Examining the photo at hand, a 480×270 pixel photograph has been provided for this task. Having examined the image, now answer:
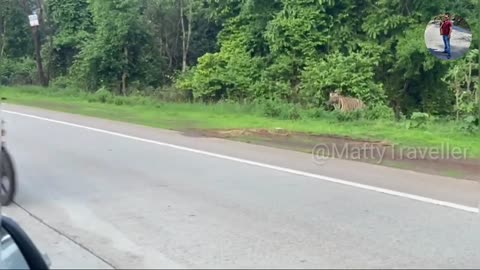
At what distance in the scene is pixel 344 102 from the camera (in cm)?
2511

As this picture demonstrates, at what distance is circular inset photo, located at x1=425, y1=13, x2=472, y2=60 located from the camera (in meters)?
20.6

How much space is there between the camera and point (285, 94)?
2969 centimetres

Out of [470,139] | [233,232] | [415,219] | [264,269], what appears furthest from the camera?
[470,139]

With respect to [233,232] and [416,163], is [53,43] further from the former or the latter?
[233,232]

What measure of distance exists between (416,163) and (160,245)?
6582 millimetres

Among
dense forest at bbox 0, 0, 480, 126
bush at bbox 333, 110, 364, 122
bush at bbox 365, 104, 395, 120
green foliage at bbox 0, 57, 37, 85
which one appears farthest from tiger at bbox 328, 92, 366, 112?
green foliage at bbox 0, 57, 37, 85

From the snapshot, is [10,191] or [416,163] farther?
[416,163]

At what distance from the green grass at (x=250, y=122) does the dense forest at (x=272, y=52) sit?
5.41ft

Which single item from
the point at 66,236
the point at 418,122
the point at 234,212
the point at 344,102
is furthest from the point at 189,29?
the point at 66,236

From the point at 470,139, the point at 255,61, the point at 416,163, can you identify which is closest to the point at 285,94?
the point at 255,61

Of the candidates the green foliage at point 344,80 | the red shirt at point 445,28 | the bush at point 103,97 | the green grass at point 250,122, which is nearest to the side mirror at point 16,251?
the green grass at point 250,122

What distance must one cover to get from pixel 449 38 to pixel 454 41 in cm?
24

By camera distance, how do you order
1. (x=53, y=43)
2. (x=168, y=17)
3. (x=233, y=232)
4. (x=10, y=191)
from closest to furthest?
(x=233, y=232) → (x=10, y=191) → (x=168, y=17) → (x=53, y=43)

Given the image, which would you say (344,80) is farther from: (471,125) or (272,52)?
(471,125)
